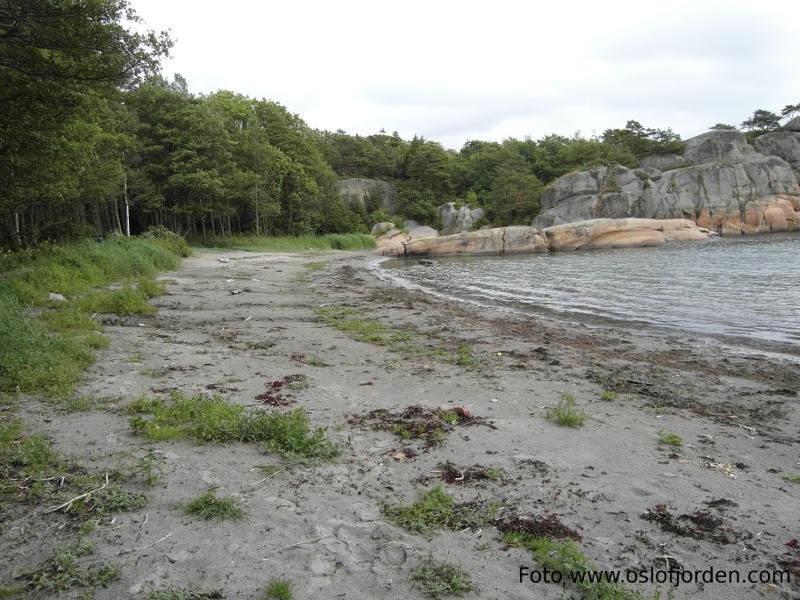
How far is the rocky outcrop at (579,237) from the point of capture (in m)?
46.5

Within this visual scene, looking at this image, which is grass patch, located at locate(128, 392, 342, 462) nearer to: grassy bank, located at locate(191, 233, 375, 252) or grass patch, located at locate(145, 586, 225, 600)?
grass patch, located at locate(145, 586, 225, 600)

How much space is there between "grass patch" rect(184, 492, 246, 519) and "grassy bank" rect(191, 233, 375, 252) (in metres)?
38.4

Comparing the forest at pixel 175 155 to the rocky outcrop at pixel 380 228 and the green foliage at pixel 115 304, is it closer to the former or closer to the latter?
the rocky outcrop at pixel 380 228

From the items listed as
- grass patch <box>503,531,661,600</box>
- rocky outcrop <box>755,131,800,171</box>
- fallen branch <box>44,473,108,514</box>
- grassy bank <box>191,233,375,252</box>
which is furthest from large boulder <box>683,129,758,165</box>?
fallen branch <box>44,473,108,514</box>

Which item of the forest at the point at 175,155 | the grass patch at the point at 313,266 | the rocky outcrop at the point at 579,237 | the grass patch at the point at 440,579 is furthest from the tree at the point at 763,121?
the grass patch at the point at 440,579

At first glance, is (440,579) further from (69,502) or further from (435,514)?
(69,502)

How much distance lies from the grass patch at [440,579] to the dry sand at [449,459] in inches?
2.6

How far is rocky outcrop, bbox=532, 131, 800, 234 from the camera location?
55.3m

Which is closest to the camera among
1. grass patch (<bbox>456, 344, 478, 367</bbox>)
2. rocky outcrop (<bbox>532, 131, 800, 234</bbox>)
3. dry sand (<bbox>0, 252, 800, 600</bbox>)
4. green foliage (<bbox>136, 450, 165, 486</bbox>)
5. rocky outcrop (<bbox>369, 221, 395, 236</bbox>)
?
dry sand (<bbox>0, 252, 800, 600</bbox>)

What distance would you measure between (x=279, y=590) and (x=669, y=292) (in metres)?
18.3

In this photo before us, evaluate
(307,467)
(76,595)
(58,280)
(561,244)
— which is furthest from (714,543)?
(561,244)

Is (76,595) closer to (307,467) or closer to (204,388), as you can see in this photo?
(307,467)

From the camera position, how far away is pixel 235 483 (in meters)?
3.92

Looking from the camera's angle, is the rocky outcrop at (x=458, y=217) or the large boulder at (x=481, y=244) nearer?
the large boulder at (x=481, y=244)
